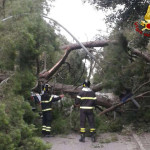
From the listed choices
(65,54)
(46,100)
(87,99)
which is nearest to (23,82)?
(87,99)

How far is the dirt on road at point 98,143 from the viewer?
25.8 ft

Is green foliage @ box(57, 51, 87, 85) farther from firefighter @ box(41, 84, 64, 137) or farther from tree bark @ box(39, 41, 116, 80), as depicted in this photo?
firefighter @ box(41, 84, 64, 137)

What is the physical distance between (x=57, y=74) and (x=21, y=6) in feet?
14.2

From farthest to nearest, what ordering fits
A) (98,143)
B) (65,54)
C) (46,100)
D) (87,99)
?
(65,54)
(46,100)
(87,99)
(98,143)

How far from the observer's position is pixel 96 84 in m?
10.7

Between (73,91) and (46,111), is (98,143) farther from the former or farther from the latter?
(73,91)

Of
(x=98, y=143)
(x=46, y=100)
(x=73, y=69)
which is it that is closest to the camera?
(x=98, y=143)

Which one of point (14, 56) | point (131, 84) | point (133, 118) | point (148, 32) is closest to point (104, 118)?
point (133, 118)

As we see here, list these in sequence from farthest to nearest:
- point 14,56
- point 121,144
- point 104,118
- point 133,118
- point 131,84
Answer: point 104,118
point 133,118
point 131,84
point 121,144
point 14,56

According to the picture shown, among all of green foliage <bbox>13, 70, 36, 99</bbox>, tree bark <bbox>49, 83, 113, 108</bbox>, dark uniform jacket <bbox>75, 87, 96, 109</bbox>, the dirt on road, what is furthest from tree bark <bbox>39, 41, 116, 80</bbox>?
green foliage <bbox>13, 70, 36, 99</bbox>

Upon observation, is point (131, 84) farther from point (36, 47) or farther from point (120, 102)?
point (36, 47)

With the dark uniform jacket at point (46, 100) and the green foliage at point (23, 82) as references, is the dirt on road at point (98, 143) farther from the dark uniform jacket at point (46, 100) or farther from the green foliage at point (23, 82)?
the green foliage at point (23, 82)

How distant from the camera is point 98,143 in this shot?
837 cm

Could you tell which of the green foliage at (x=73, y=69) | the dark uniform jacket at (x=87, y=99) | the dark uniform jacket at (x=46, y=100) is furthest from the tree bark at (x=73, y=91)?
the dark uniform jacket at (x=87, y=99)
